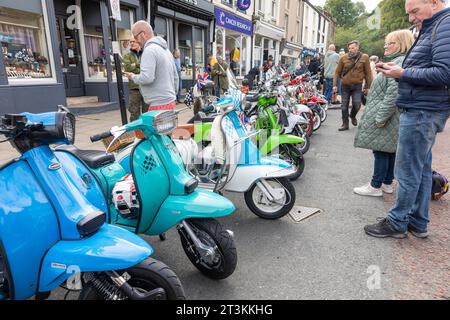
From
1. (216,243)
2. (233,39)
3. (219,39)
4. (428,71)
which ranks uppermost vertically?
(233,39)

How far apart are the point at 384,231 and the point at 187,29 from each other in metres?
13.2

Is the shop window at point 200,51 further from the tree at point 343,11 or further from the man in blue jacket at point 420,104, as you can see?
the tree at point 343,11

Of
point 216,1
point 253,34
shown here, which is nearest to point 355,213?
point 216,1

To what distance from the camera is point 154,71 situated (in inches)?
144

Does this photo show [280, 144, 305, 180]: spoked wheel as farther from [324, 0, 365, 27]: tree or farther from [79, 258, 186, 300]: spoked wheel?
[324, 0, 365, 27]: tree

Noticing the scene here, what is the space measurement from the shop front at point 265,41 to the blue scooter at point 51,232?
67.5ft

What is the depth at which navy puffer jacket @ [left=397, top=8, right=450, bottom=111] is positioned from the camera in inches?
87.1

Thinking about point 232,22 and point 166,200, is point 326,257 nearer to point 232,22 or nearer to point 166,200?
point 166,200

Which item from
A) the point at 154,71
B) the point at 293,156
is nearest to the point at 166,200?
the point at 154,71

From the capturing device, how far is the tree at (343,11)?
71.4 metres

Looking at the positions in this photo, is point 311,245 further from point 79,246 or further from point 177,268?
point 79,246

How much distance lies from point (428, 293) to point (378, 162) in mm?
1823

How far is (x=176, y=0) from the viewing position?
1170cm

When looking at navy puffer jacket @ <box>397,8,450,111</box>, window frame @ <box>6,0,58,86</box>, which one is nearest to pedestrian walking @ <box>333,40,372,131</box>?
navy puffer jacket @ <box>397,8,450,111</box>
